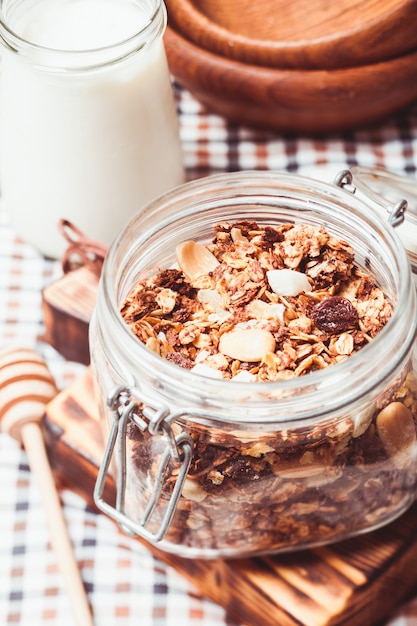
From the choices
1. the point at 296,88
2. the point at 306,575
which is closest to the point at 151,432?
the point at 306,575

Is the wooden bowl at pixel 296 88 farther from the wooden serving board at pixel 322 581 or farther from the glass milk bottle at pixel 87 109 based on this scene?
the wooden serving board at pixel 322 581

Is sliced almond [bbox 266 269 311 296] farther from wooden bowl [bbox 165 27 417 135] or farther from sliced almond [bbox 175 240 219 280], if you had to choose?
wooden bowl [bbox 165 27 417 135]

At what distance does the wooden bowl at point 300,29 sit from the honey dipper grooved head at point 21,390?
0.40 meters

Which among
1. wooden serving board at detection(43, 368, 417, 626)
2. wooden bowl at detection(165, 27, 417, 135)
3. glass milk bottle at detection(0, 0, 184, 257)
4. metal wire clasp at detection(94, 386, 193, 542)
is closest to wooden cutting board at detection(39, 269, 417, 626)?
wooden serving board at detection(43, 368, 417, 626)

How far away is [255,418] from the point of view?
1.68 feet

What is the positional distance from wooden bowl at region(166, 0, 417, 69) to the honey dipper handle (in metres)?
0.45

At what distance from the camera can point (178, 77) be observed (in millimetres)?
1003

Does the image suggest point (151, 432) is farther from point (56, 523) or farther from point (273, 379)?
point (56, 523)

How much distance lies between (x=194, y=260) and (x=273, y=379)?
0.39 feet

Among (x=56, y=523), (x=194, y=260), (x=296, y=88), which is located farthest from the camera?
(x=296, y=88)

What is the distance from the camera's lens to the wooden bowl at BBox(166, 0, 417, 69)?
0.92 m

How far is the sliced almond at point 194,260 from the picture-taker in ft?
2.00

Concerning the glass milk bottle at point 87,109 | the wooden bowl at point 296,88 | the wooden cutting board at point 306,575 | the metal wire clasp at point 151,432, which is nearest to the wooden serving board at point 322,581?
the wooden cutting board at point 306,575

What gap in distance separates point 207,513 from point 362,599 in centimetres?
14
